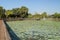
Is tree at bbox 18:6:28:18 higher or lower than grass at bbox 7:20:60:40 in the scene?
higher

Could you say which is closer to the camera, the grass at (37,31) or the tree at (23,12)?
the grass at (37,31)

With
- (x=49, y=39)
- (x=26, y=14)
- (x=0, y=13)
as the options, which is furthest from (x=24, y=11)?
(x=49, y=39)

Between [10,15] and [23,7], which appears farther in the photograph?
[23,7]

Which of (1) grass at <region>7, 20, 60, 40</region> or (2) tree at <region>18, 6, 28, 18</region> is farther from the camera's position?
(2) tree at <region>18, 6, 28, 18</region>

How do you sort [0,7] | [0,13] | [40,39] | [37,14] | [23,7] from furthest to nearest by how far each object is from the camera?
1. [37,14]
2. [23,7]
3. [0,7]
4. [0,13]
5. [40,39]

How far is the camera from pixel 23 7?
212 ft

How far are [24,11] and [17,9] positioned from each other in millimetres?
2649

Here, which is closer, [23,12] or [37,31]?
[37,31]

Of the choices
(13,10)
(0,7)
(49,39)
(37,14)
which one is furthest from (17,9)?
(49,39)

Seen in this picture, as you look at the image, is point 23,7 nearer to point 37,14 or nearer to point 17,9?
point 17,9

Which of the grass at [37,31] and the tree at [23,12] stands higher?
the tree at [23,12]

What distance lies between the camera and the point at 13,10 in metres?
62.0

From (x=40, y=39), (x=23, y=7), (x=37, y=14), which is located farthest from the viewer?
(x=37, y=14)

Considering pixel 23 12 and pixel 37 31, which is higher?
pixel 23 12
